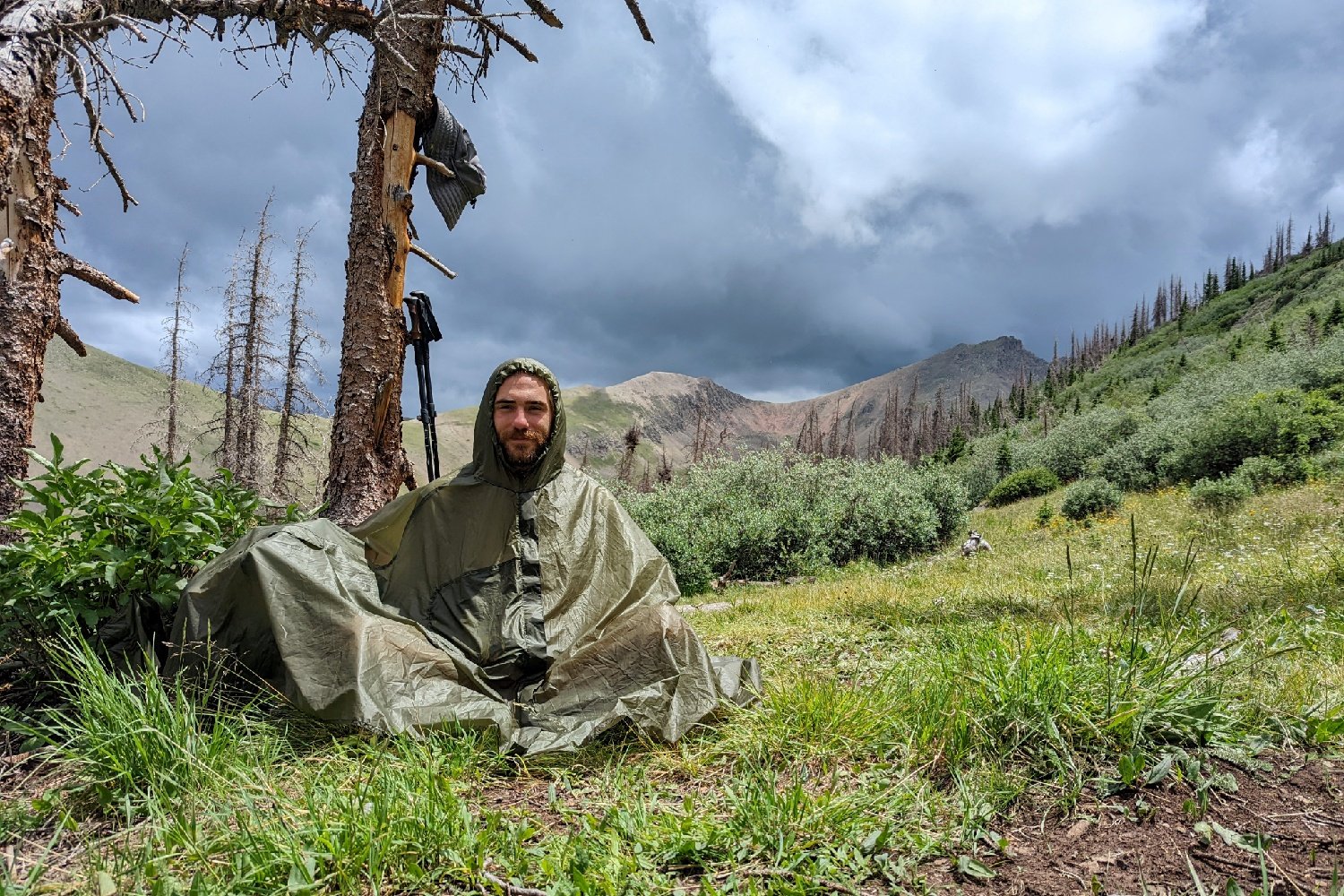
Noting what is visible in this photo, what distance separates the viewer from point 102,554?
3.26 meters

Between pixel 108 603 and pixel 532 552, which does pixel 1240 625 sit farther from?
pixel 108 603

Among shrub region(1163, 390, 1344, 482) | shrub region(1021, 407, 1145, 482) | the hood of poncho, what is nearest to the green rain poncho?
the hood of poncho

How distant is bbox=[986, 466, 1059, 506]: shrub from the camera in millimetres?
22938

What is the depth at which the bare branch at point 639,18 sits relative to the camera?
245 inches

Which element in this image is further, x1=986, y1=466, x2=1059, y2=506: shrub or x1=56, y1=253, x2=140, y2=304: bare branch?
x1=986, y1=466, x2=1059, y2=506: shrub

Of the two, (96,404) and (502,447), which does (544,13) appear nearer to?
(502,447)

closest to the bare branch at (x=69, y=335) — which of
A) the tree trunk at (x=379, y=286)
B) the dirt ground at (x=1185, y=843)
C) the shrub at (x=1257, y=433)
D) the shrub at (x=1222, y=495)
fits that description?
the tree trunk at (x=379, y=286)

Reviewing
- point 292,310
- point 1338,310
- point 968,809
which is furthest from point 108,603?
point 1338,310

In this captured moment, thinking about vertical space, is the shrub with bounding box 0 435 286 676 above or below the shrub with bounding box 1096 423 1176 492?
below

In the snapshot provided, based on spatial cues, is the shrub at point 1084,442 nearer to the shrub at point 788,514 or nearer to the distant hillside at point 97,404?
the shrub at point 788,514

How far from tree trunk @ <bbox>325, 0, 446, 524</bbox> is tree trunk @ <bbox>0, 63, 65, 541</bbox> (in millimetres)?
1920

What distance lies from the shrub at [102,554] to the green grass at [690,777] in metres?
0.57

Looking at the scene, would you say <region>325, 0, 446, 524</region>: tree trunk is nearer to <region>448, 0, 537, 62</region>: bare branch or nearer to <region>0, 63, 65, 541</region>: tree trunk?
<region>448, 0, 537, 62</region>: bare branch

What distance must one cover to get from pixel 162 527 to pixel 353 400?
2.47 meters
